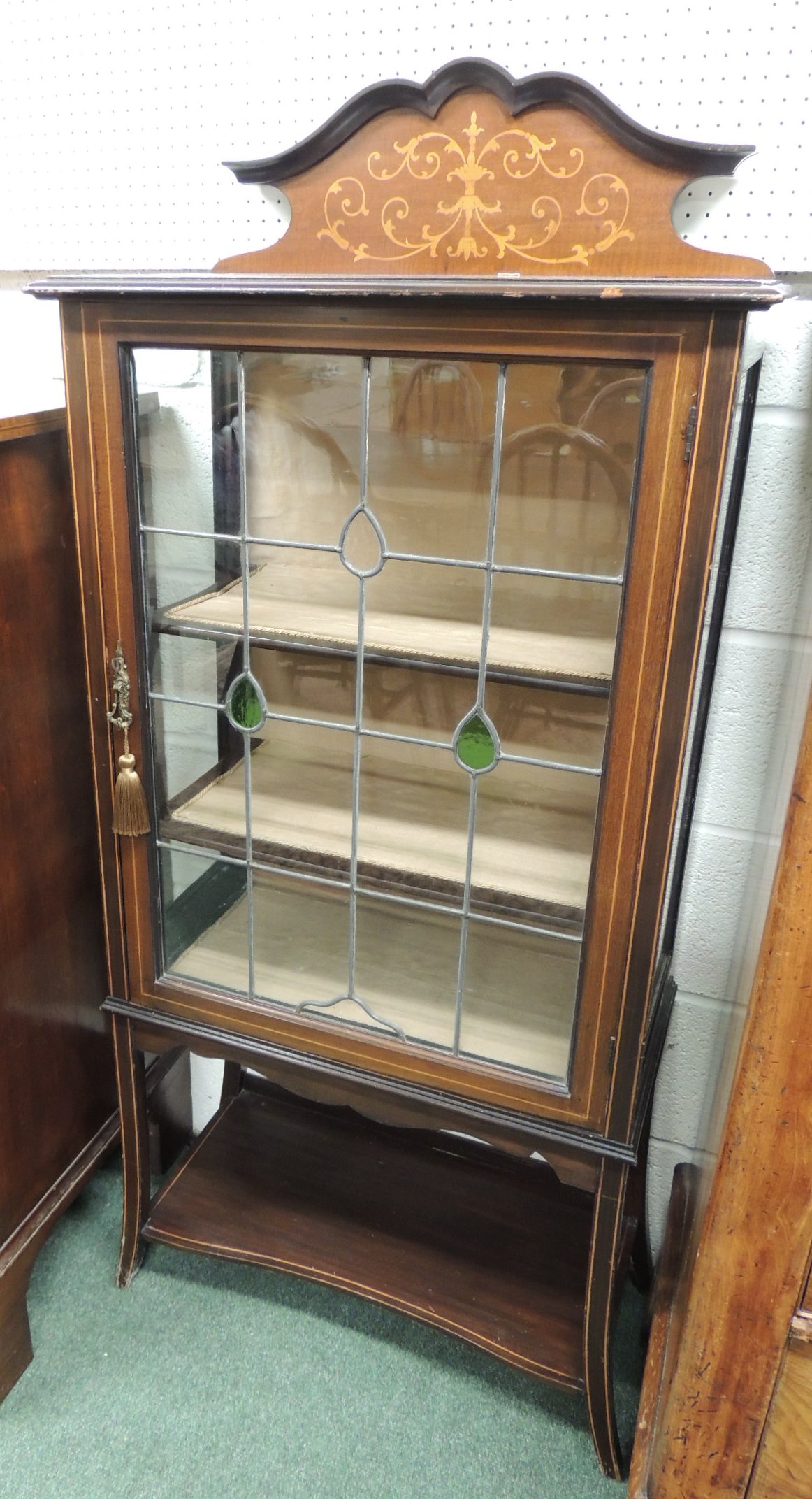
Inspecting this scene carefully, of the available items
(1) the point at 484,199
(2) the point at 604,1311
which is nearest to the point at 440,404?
(1) the point at 484,199

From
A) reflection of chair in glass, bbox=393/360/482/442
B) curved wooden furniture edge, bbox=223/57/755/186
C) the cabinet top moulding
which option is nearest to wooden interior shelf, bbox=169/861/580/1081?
reflection of chair in glass, bbox=393/360/482/442

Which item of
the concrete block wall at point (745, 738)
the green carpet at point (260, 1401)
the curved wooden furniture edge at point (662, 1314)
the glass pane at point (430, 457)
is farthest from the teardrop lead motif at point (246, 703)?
the green carpet at point (260, 1401)

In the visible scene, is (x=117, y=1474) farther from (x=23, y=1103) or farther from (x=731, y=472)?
(x=731, y=472)

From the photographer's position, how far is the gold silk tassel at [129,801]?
3.55 feet

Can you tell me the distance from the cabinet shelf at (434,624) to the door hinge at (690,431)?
13 centimetres

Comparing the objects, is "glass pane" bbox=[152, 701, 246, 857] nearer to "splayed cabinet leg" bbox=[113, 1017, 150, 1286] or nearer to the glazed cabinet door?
the glazed cabinet door

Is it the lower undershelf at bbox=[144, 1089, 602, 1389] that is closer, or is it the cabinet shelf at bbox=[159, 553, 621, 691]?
the cabinet shelf at bbox=[159, 553, 621, 691]

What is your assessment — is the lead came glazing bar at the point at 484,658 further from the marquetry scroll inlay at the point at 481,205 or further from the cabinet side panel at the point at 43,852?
the cabinet side panel at the point at 43,852

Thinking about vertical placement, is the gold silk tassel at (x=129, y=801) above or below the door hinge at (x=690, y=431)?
below

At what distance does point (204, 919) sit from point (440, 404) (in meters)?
0.65

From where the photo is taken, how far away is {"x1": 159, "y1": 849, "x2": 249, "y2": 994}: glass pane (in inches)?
45.1

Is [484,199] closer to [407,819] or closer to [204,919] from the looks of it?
[407,819]

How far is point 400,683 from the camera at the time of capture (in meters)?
1.01

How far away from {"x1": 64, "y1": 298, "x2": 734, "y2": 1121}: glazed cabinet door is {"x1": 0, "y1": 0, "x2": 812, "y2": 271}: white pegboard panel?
1.25 ft
